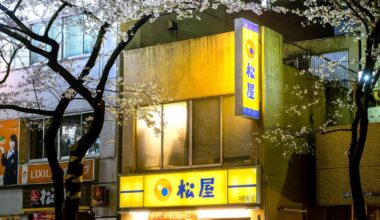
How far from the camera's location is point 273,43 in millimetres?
22078

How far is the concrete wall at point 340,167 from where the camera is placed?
70.2 feet

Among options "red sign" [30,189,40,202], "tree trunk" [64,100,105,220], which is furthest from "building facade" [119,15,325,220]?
"tree trunk" [64,100,105,220]

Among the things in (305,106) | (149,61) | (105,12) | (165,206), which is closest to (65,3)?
(105,12)

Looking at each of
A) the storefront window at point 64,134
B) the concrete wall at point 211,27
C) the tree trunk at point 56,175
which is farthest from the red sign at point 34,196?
the tree trunk at point 56,175

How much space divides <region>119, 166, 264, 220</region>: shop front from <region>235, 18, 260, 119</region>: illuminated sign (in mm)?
1959

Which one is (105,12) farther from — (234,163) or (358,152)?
(358,152)

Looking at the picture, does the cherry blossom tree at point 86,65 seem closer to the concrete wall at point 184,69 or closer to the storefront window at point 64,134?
the concrete wall at point 184,69

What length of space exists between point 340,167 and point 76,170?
912cm

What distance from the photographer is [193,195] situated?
2184 centimetres

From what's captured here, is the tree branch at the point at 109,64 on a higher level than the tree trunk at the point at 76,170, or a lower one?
higher

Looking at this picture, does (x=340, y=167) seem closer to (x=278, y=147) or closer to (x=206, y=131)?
(x=278, y=147)

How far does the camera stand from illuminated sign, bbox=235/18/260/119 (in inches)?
799

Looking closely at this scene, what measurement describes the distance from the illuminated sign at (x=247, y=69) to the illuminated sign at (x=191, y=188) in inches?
79.9

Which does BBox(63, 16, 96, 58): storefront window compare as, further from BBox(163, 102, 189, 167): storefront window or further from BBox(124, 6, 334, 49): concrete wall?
BBox(163, 102, 189, 167): storefront window
